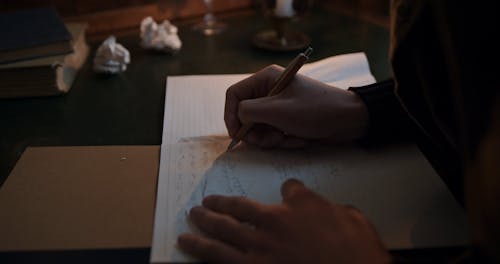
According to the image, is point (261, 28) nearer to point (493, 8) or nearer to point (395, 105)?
point (395, 105)

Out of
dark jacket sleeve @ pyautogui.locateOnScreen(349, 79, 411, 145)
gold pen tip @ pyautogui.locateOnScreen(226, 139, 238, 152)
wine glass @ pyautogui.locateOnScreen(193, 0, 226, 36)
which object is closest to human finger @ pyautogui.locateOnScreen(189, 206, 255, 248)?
gold pen tip @ pyautogui.locateOnScreen(226, 139, 238, 152)

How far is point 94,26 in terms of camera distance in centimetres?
121

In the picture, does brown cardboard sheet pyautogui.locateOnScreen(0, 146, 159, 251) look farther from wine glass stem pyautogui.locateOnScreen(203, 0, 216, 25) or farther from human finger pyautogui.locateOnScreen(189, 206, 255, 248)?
wine glass stem pyautogui.locateOnScreen(203, 0, 216, 25)

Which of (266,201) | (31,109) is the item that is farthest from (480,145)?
(31,109)

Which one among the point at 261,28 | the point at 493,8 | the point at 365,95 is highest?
the point at 493,8

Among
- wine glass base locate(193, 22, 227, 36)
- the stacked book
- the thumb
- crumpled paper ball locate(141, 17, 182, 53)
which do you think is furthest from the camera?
wine glass base locate(193, 22, 227, 36)

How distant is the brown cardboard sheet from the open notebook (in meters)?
0.03

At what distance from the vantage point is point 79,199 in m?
→ 0.58

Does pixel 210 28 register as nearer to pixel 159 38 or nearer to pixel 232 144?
pixel 159 38

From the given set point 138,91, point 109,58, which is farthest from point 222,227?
point 109,58

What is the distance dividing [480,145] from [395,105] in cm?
26

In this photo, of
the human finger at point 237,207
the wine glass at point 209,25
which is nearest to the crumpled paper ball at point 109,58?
the wine glass at point 209,25

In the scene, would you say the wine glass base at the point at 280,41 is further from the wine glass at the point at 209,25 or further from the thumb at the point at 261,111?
the thumb at the point at 261,111

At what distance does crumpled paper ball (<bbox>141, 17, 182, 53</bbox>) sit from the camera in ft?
3.58
